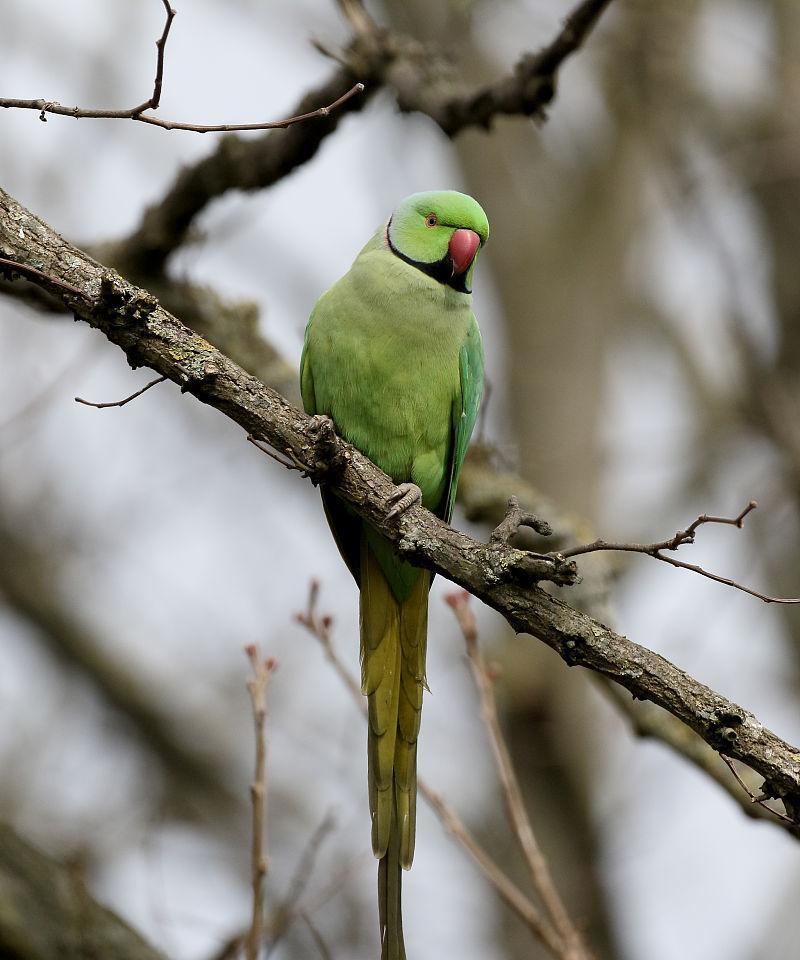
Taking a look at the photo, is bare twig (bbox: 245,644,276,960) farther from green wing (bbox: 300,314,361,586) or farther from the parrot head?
the parrot head

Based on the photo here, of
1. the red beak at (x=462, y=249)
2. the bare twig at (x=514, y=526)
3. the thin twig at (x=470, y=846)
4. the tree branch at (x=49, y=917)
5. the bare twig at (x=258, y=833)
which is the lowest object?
the tree branch at (x=49, y=917)

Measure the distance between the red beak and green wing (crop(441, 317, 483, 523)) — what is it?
0.70ft

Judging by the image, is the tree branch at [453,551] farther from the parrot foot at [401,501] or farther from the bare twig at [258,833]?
the bare twig at [258,833]

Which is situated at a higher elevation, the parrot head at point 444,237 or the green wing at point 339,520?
the parrot head at point 444,237

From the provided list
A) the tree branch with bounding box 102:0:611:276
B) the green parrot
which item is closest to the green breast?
the green parrot

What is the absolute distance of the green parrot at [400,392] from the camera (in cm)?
342

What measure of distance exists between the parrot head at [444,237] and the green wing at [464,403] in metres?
0.20

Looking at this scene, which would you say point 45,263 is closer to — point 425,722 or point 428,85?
point 428,85

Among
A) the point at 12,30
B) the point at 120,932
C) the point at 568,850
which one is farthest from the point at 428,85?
the point at 12,30

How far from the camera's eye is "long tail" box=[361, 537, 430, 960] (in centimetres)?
299

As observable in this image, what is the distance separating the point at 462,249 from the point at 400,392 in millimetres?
536

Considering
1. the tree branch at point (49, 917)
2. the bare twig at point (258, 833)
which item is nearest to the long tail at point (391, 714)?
the bare twig at point (258, 833)

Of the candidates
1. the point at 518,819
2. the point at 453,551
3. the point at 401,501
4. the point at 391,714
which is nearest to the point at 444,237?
the point at 401,501

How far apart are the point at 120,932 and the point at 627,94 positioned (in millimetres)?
7014
